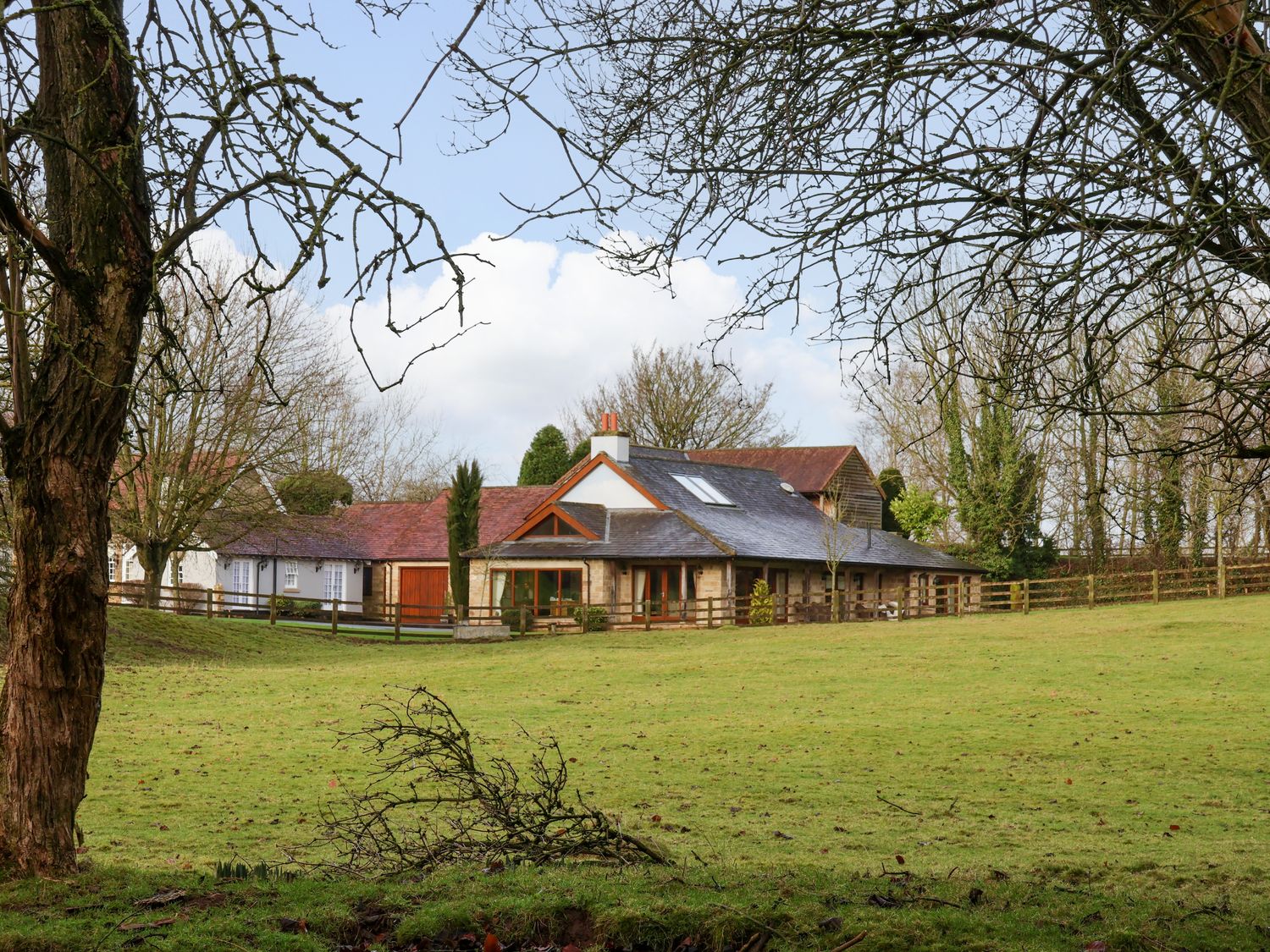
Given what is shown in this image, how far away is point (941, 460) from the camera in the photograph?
1820 inches

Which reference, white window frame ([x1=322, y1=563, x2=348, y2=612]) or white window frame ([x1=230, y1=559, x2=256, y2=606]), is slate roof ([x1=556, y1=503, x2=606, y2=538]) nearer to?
white window frame ([x1=322, y1=563, x2=348, y2=612])

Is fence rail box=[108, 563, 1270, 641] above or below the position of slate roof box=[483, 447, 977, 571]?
below

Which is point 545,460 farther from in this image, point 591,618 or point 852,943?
point 852,943

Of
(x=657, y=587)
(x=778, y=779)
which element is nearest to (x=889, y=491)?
(x=657, y=587)

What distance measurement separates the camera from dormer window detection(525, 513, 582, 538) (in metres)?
41.0

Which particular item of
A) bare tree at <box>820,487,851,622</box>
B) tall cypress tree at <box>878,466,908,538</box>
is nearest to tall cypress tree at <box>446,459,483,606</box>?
bare tree at <box>820,487,851,622</box>

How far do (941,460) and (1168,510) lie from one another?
3506 centimetres

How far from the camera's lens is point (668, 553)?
125 feet

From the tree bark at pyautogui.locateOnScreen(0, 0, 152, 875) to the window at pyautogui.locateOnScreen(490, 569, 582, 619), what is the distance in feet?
109

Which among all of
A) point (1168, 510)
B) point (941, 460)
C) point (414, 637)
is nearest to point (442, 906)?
point (1168, 510)

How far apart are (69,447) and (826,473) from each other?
4724cm

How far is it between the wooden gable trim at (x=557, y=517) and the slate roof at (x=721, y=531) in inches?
9.6

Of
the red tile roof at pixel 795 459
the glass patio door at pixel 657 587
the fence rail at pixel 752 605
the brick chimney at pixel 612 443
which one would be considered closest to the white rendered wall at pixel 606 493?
the brick chimney at pixel 612 443

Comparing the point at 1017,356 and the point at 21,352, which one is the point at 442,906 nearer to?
the point at 21,352
